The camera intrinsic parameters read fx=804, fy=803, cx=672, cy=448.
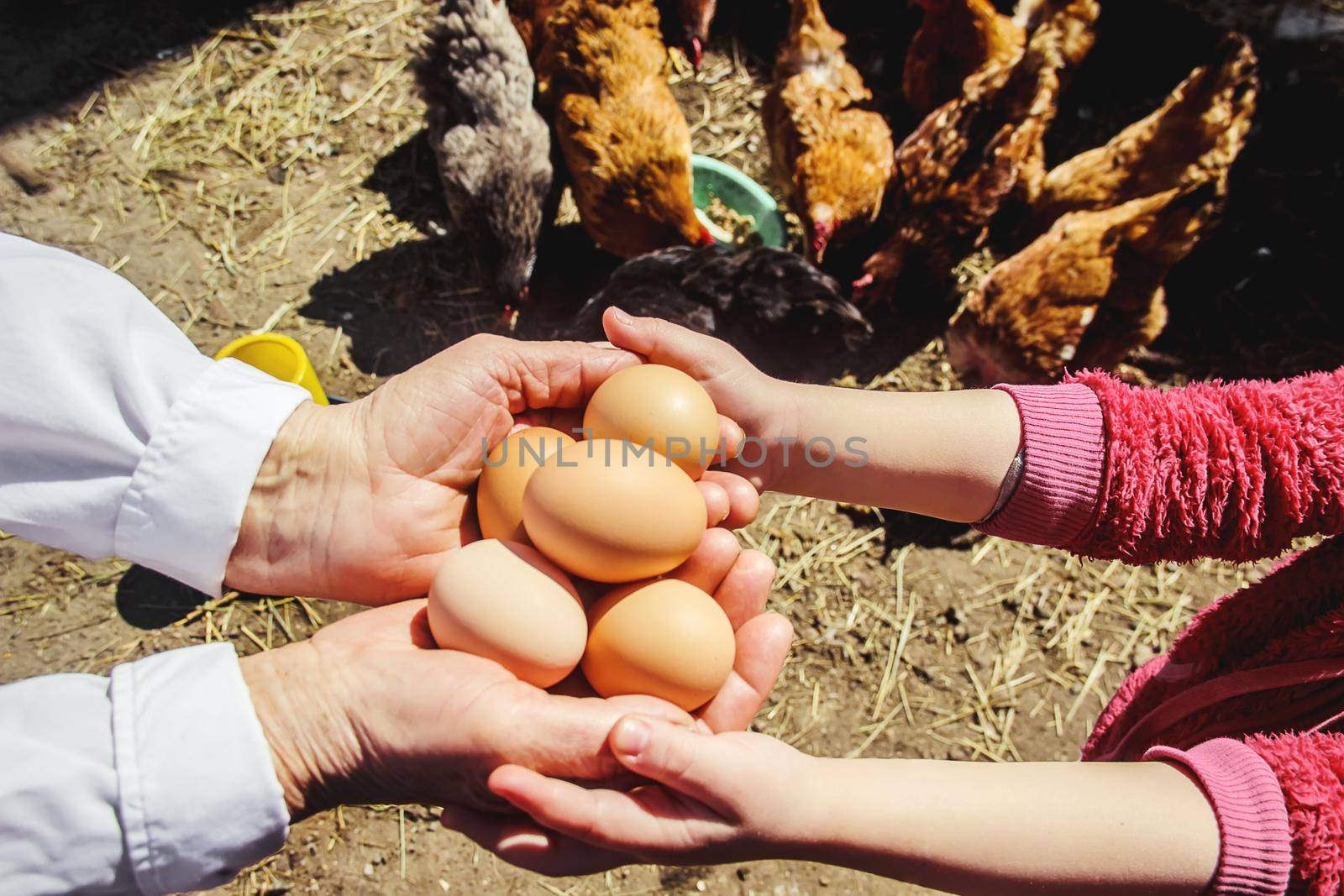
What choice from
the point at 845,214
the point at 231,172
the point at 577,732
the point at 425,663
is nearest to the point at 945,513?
the point at 577,732

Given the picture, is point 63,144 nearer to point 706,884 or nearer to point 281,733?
point 281,733

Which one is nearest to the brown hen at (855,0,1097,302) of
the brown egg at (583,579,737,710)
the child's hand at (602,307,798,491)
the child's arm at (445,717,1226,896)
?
the child's hand at (602,307,798,491)

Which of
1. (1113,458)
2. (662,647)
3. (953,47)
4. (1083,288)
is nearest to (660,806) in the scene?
(662,647)

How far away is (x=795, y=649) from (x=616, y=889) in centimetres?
83

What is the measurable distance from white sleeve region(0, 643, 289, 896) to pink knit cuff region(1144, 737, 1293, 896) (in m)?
1.22

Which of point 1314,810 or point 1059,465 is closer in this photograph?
point 1314,810

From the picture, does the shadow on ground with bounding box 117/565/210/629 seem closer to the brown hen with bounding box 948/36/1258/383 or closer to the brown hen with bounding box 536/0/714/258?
the brown hen with bounding box 536/0/714/258

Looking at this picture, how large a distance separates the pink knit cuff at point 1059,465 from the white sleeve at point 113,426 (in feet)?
4.11

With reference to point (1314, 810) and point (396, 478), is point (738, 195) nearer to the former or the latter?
point (396, 478)

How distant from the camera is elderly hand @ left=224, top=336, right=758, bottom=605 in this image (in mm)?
1378

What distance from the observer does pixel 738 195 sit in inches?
132

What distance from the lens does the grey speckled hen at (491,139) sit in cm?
278

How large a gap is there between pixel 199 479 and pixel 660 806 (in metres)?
0.84

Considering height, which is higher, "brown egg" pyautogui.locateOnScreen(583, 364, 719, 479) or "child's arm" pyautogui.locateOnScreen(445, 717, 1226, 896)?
"brown egg" pyautogui.locateOnScreen(583, 364, 719, 479)
